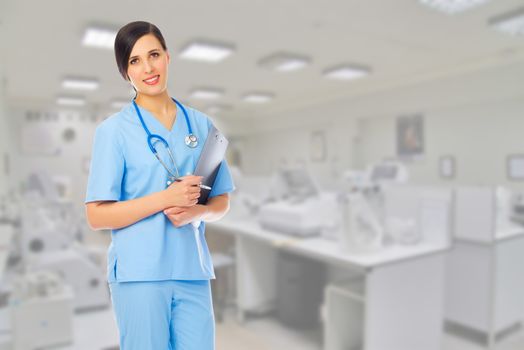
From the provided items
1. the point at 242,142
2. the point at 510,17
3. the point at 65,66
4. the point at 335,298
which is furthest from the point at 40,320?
the point at 242,142

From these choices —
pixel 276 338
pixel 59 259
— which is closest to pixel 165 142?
pixel 276 338

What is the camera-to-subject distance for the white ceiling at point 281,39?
3150 millimetres

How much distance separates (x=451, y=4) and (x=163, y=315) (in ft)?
11.8

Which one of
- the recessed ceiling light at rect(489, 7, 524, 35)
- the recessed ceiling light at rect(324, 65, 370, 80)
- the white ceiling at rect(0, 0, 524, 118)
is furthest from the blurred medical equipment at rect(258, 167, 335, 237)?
the recessed ceiling light at rect(324, 65, 370, 80)

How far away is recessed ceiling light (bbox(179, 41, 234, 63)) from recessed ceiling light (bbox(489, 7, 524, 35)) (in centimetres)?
263

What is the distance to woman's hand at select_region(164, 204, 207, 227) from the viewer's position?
506 millimetres

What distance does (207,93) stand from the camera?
6.80m

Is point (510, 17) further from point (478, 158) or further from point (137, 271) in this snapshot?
point (137, 271)

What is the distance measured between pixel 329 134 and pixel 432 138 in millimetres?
2259

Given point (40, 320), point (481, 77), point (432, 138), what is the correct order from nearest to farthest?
point (40, 320) → point (481, 77) → point (432, 138)

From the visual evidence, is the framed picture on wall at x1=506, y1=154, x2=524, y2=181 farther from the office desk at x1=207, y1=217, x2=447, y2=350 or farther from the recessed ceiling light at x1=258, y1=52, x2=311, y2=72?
the office desk at x1=207, y1=217, x2=447, y2=350

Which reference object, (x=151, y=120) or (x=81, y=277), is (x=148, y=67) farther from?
(x=81, y=277)

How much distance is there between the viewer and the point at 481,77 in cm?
511

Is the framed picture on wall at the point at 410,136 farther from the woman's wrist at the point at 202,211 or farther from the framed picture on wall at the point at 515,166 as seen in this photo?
the woman's wrist at the point at 202,211
